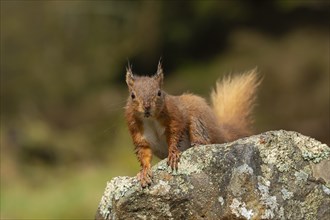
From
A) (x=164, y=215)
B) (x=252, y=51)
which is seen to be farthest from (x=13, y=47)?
(x=164, y=215)

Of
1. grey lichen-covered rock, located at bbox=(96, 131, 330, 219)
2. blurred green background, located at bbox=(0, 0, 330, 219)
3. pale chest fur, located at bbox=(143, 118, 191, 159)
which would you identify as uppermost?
blurred green background, located at bbox=(0, 0, 330, 219)

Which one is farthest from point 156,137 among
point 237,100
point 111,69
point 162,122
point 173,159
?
point 111,69

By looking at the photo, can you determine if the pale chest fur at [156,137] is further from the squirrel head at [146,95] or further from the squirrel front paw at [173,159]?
the squirrel front paw at [173,159]

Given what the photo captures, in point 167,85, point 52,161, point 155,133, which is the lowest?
point 155,133

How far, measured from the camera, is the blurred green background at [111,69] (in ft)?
38.0

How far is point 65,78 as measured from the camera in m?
15.3

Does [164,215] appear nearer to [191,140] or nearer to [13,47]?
[191,140]

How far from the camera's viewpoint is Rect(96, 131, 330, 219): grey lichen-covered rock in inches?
151

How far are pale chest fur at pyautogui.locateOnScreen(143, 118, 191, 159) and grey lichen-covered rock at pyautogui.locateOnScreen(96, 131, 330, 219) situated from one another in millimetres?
506

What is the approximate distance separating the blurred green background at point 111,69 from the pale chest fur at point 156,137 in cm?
425

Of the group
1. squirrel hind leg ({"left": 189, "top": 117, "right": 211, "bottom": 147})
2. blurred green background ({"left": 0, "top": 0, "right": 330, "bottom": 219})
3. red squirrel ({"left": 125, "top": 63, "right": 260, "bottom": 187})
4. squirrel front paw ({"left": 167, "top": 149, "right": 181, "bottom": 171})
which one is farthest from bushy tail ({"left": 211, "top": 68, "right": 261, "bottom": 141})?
blurred green background ({"left": 0, "top": 0, "right": 330, "bottom": 219})

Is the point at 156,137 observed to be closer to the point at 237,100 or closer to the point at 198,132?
the point at 198,132

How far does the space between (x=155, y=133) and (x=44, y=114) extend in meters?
10.2

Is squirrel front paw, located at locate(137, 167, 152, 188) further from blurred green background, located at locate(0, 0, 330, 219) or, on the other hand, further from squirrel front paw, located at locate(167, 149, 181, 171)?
blurred green background, located at locate(0, 0, 330, 219)
